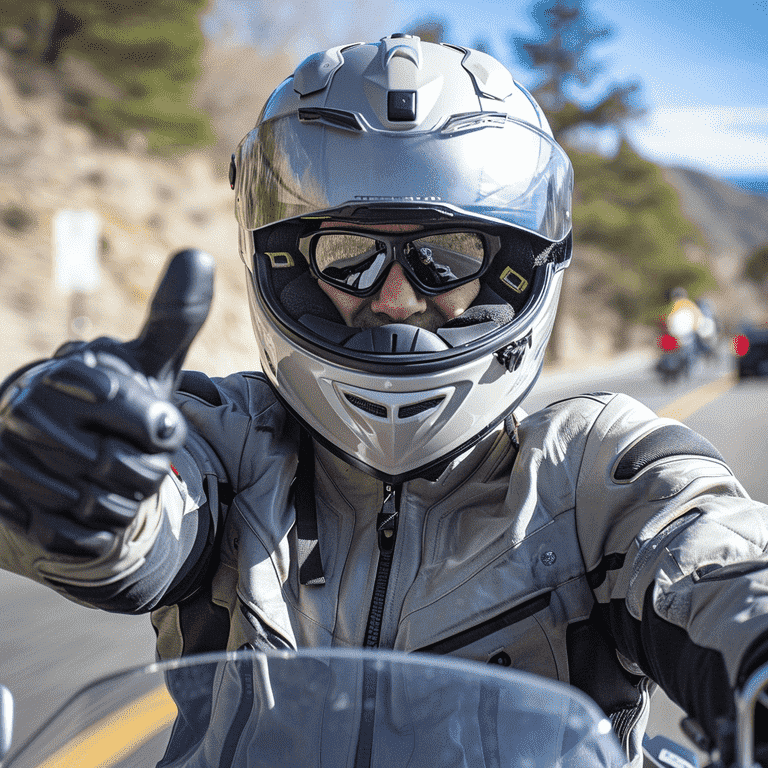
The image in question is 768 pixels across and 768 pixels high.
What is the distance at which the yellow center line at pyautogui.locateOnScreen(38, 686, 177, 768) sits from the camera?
1.06 m

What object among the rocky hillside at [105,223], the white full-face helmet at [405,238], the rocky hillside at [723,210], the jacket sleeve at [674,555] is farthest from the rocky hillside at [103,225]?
the rocky hillside at [723,210]

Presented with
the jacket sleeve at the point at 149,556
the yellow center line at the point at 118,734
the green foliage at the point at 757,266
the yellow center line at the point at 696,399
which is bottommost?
the green foliage at the point at 757,266

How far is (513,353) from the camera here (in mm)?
1670

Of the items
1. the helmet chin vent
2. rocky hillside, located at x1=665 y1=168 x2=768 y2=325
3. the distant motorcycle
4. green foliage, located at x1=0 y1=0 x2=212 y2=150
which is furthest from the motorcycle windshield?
rocky hillside, located at x1=665 y1=168 x2=768 y2=325

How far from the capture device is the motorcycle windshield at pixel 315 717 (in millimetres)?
1051

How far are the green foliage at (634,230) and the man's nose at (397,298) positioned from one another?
93.7 feet

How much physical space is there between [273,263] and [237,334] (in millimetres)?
13569

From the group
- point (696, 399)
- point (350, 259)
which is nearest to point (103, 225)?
point (696, 399)

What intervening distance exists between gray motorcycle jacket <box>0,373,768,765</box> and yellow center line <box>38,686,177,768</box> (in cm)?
19

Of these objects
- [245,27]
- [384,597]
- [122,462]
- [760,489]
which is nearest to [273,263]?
[384,597]

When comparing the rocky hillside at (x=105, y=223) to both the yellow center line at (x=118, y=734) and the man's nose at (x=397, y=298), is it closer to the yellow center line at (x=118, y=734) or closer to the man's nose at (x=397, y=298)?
the man's nose at (x=397, y=298)

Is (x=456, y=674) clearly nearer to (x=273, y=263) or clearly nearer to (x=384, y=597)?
(x=384, y=597)

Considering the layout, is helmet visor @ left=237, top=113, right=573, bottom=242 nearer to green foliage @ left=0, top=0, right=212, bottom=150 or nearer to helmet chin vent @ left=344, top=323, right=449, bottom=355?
helmet chin vent @ left=344, top=323, right=449, bottom=355

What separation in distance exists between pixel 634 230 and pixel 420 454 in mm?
31574
